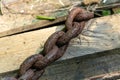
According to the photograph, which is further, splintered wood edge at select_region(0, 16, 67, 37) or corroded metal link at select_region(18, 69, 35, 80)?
splintered wood edge at select_region(0, 16, 67, 37)

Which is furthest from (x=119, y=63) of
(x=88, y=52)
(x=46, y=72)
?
(x=46, y=72)

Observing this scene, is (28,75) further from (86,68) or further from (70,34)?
(86,68)

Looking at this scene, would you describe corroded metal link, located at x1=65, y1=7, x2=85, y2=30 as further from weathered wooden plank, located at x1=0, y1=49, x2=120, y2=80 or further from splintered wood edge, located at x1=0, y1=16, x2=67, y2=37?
weathered wooden plank, located at x1=0, y1=49, x2=120, y2=80

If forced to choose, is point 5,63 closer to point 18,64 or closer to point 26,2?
point 18,64

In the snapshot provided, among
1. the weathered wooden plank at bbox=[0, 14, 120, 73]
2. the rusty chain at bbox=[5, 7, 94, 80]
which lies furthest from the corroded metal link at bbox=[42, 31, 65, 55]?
the weathered wooden plank at bbox=[0, 14, 120, 73]

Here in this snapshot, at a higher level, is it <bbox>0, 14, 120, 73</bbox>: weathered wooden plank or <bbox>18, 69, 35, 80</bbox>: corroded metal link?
<bbox>0, 14, 120, 73</bbox>: weathered wooden plank

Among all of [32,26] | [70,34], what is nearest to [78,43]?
[70,34]

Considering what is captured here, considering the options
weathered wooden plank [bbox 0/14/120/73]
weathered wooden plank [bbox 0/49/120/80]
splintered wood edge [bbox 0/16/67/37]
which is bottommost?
weathered wooden plank [bbox 0/49/120/80]

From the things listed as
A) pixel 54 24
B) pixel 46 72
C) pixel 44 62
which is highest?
pixel 54 24
